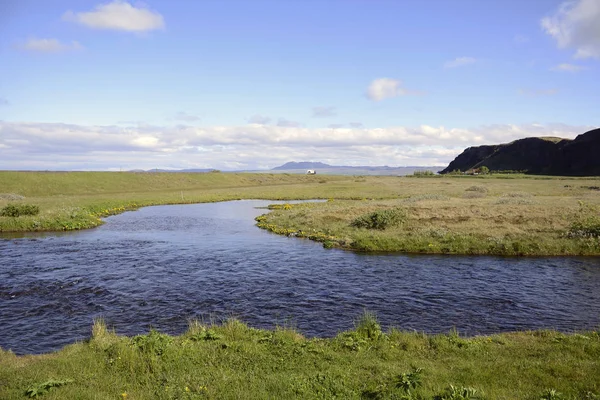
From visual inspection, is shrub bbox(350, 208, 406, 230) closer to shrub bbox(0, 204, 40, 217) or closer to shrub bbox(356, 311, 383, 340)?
shrub bbox(356, 311, 383, 340)

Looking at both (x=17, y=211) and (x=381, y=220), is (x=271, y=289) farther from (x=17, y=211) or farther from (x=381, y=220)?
(x=17, y=211)

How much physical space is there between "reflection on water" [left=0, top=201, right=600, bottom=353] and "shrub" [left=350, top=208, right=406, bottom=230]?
8.11m

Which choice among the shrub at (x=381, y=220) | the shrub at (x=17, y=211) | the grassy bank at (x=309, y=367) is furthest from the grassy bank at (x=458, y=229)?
the shrub at (x=17, y=211)

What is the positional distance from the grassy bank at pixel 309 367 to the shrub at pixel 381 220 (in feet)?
83.6

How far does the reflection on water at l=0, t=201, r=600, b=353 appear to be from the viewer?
17.9 m

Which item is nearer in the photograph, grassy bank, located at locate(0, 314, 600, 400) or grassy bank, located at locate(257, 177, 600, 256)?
grassy bank, located at locate(0, 314, 600, 400)

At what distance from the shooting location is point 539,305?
20.3m

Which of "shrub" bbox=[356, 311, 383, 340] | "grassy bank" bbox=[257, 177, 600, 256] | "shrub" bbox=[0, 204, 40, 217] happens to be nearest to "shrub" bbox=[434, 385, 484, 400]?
"shrub" bbox=[356, 311, 383, 340]

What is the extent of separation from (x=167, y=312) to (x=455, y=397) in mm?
14196

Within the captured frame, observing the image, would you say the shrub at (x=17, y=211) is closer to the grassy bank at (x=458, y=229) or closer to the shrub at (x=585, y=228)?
the grassy bank at (x=458, y=229)

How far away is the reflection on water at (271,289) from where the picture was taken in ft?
58.9

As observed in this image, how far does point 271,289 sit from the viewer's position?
76.1ft

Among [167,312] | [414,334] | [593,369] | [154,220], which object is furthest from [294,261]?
[154,220]

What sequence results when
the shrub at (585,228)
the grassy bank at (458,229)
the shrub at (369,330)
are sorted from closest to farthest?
the shrub at (369,330), the grassy bank at (458,229), the shrub at (585,228)
